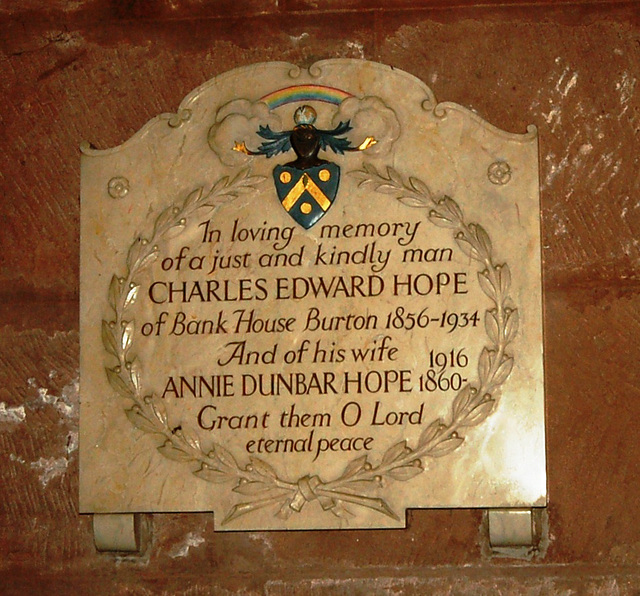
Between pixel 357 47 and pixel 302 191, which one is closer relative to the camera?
pixel 302 191

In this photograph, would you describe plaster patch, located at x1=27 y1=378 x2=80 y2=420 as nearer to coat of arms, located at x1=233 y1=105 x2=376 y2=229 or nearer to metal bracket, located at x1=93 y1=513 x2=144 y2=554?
metal bracket, located at x1=93 y1=513 x2=144 y2=554

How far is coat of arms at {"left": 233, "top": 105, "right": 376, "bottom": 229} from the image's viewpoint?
4375 mm

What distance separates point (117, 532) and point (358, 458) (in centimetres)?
79

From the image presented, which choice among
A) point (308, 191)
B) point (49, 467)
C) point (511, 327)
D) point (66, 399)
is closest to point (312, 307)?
point (308, 191)

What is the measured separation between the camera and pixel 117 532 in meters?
4.30

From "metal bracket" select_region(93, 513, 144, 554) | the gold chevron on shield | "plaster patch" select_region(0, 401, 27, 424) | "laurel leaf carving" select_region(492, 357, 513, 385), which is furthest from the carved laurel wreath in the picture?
"plaster patch" select_region(0, 401, 27, 424)

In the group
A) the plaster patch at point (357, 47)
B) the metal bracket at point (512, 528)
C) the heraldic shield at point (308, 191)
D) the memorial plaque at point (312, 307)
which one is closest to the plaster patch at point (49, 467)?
the memorial plaque at point (312, 307)

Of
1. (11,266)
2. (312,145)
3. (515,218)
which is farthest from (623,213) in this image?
(11,266)

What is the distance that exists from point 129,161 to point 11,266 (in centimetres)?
53

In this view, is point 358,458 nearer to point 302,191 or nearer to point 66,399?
point 302,191

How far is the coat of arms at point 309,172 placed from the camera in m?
4.38

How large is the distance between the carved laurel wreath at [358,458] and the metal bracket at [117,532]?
0.24 meters

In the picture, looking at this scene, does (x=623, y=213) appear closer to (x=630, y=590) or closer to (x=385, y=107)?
(x=385, y=107)

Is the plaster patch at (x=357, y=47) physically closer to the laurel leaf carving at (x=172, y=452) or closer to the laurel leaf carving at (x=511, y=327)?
the laurel leaf carving at (x=511, y=327)
